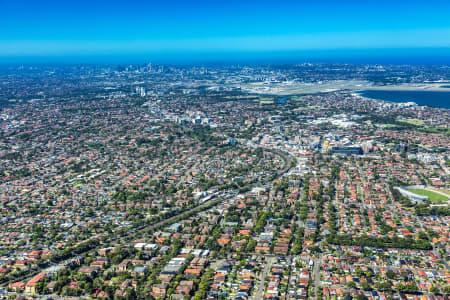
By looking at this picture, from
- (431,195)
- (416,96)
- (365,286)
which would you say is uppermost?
(416,96)

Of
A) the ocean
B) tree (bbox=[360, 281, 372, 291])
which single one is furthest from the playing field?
the ocean

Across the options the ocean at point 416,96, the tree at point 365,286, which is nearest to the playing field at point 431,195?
the tree at point 365,286

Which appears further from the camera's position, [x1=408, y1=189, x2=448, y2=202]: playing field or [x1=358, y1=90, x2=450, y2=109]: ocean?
[x1=358, y1=90, x2=450, y2=109]: ocean

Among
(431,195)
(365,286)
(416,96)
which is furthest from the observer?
(416,96)

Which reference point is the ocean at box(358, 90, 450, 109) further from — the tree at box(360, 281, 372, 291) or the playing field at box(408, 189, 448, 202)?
the tree at box(360, 281, 372, 291)

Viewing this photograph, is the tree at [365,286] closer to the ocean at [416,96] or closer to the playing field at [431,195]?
the playing field at [431,195]

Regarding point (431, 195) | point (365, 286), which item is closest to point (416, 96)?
point (431, 195)

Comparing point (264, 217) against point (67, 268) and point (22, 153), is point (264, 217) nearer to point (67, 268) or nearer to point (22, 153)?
point (67, 268)

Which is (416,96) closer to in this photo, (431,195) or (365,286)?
(431,195)
